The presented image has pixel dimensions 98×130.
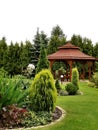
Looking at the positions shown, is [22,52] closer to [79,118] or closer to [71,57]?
[71,57]

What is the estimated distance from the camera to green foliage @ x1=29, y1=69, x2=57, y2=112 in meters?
8.67

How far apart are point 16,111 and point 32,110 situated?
3.11ft

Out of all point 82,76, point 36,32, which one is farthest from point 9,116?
point 36,32

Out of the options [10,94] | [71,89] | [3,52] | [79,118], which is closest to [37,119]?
[10,94]

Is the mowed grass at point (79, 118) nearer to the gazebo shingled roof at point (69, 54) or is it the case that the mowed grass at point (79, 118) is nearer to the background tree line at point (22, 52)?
the gazebo shingled roof at point (69, 54)

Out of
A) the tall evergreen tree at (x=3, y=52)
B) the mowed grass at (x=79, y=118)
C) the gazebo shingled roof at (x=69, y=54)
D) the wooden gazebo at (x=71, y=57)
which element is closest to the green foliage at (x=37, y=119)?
the mowed grass at (x=79, y=118)

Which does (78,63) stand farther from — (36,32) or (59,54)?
(36,32)

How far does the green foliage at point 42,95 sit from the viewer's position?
8.67 meters

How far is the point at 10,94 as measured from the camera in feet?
26.4

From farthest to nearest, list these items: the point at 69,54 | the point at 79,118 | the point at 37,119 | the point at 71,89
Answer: the point at 69,54 < the point at 71,89 < the point at 79,118 < the point at 37,119

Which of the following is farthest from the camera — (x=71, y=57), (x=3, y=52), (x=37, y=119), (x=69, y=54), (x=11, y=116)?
(x=3, y=52)

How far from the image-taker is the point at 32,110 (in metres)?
8.77

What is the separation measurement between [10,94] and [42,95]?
1059 mm

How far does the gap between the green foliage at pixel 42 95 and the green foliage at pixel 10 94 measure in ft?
1.12
